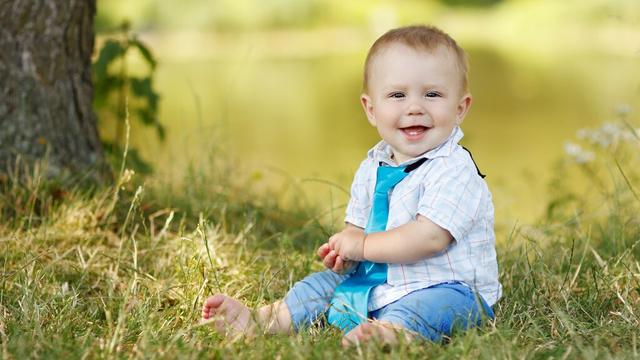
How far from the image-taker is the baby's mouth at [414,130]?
86.7 inches

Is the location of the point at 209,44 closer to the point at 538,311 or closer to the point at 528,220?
the point at 528,220

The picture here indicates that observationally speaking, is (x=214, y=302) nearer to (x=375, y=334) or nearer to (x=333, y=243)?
(x=333, y=243)

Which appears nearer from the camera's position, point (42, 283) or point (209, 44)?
point (42, 283)

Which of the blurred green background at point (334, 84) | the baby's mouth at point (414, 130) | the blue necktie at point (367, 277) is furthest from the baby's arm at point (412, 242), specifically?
the blurred green background at point (334, 84)

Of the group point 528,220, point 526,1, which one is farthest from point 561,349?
point 526,1

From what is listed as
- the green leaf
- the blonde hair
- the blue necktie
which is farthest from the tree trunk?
the blonde hair

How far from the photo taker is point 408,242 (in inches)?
82.5

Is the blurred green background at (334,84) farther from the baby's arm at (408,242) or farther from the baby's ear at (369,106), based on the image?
the baby's arm at (408,242)

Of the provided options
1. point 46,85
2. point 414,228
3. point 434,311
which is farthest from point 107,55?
point 434,311

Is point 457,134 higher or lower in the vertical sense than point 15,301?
higher

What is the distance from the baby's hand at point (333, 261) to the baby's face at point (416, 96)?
11.5 inches

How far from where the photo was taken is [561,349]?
192 cm

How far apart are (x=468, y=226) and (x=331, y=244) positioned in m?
0.33

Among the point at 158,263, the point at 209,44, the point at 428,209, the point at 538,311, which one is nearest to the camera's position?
the point at 428,209
